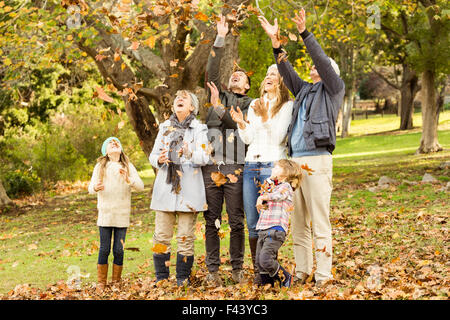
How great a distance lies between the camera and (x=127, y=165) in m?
6.26

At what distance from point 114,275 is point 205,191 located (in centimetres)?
153

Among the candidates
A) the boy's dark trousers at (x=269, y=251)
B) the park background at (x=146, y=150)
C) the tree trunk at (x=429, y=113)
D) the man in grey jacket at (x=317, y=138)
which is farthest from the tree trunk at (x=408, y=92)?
the boy's dark trousers at (x=269, y=251)

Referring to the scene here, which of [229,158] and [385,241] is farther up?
[229,158]

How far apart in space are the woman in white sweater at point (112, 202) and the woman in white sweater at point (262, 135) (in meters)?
1.39

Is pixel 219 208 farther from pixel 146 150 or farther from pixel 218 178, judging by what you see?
pixel 146 150

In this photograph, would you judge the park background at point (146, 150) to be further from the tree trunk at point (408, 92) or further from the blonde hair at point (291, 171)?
the tree trunk at point (408, 92)

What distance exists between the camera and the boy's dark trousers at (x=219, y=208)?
5.59m

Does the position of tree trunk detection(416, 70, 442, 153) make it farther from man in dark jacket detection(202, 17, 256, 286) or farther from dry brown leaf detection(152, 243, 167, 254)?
dry brown leaf detection(152, 243, 167, 254)

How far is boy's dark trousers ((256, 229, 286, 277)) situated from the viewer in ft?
16.8

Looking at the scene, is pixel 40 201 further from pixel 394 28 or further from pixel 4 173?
pixel 394 28

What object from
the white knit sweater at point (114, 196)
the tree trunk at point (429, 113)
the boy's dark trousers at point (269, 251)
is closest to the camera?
the boy's dark trousers at point (269, 251)

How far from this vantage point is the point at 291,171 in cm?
513

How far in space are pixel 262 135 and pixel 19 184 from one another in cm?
1479
